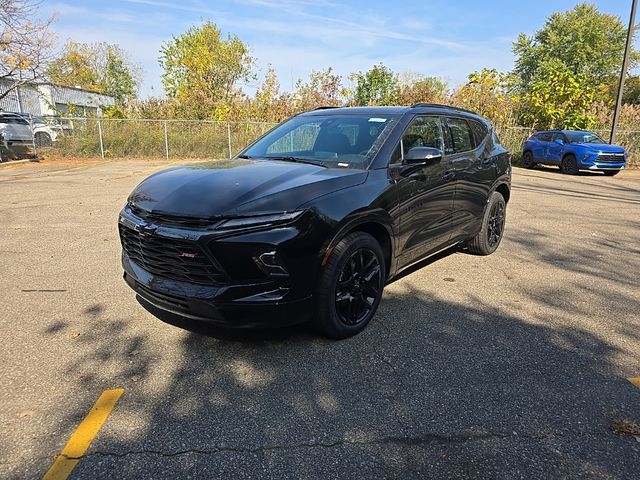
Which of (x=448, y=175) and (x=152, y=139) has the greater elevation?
(x=152, y=139)

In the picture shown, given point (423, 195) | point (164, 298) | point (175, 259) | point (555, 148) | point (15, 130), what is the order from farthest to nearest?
point (15, 130) → point (555, 148) → point (423, 195) → point (164, 298) → point (175, 259)

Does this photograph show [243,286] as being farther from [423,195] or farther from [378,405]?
[423,195]

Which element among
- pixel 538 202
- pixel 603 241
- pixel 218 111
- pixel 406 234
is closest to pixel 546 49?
pixel 218 111

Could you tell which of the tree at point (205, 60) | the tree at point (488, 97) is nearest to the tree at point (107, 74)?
the tree at point (205, 60)

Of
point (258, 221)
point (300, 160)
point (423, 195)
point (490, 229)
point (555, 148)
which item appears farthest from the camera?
point (555, 148)

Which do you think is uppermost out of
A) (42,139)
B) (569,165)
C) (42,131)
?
(42,131)

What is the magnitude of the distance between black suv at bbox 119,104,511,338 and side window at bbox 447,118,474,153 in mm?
122

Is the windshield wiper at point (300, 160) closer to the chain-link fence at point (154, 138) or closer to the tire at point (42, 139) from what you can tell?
the chain-link fence at point (154, 138)

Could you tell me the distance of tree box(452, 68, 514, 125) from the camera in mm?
22859

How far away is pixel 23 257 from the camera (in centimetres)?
557

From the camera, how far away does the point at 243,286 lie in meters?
2.92

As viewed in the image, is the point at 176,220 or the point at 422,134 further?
the point at 422,134

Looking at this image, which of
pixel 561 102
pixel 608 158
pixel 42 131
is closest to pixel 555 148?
pixel 608 158

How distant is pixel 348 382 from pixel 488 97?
76.4ft
